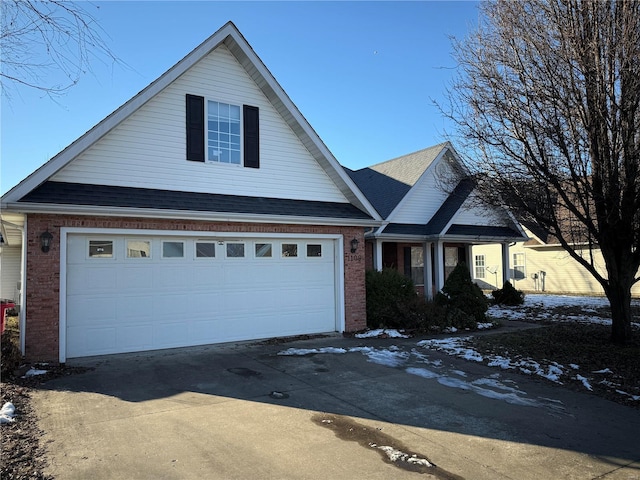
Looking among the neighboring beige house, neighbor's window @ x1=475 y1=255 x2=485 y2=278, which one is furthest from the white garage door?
neighbor's window @ x1=475 y1=255 x2=485 y2=278

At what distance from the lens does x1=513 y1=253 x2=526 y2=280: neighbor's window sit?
2990cm

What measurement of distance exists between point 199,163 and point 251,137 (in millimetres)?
1609

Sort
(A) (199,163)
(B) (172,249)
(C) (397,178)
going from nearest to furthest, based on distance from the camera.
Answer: (B) (172,249) → (A) (199,163) → (C) (397,178)

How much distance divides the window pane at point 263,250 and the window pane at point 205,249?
116 centimetres

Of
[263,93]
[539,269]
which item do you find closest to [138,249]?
[263,93]

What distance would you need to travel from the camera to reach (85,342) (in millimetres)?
9555

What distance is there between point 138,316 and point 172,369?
1.91 meters

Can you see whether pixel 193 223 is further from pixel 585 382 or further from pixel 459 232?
pixel 459 232

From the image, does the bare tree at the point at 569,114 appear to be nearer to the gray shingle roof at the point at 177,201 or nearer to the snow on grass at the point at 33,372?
the gray shingle roof at the point at 177,201

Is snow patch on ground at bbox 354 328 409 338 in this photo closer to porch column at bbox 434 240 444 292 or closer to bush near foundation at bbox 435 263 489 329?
bush near foundation at bbox 435 263 489 329

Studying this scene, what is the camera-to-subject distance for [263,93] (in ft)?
40.6

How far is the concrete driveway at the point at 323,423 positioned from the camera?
481 centimetres

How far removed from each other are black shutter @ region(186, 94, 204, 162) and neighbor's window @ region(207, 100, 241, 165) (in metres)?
0.23

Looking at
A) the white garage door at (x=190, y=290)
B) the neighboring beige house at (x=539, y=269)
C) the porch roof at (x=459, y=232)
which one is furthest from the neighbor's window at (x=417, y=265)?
the white garage door at (x=190, y=290)
